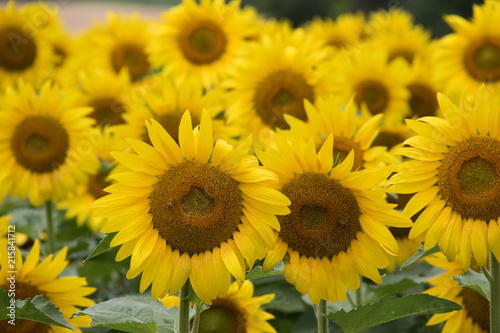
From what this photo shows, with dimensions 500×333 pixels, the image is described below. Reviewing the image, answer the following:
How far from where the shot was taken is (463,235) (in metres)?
1.72

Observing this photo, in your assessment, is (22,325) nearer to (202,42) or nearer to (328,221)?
(328,221)

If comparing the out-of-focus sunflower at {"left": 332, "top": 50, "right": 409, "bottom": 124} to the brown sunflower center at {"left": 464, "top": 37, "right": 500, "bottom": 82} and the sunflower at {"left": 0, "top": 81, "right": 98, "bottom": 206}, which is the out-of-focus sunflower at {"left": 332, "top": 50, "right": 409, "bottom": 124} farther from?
the sunflower at {"left": 0, "top": 81, "right": 98, "bottom": 206}

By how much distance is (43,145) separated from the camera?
121 inches

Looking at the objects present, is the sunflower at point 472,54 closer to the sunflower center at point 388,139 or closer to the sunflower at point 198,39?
the sunflower center at point 388,139

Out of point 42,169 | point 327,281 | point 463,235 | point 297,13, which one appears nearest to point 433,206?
point 463,235

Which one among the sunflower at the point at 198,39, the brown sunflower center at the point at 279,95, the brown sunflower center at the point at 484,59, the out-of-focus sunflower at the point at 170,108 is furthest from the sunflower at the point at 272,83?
the brown sunflower center at the point at 484,59

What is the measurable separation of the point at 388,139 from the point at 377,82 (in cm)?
109

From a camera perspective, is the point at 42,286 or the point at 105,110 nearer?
the point at 42,286

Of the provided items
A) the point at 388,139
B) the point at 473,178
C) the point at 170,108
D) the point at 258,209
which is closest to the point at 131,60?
the point at 170,108

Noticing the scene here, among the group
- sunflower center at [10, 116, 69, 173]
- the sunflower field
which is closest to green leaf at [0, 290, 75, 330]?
the sunflower field

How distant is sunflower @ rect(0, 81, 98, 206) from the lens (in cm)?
297

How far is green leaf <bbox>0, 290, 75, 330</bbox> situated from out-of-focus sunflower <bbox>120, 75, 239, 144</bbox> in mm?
1080

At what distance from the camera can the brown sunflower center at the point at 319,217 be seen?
5.76 feet

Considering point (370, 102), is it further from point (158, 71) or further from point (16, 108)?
point (16, 108)
